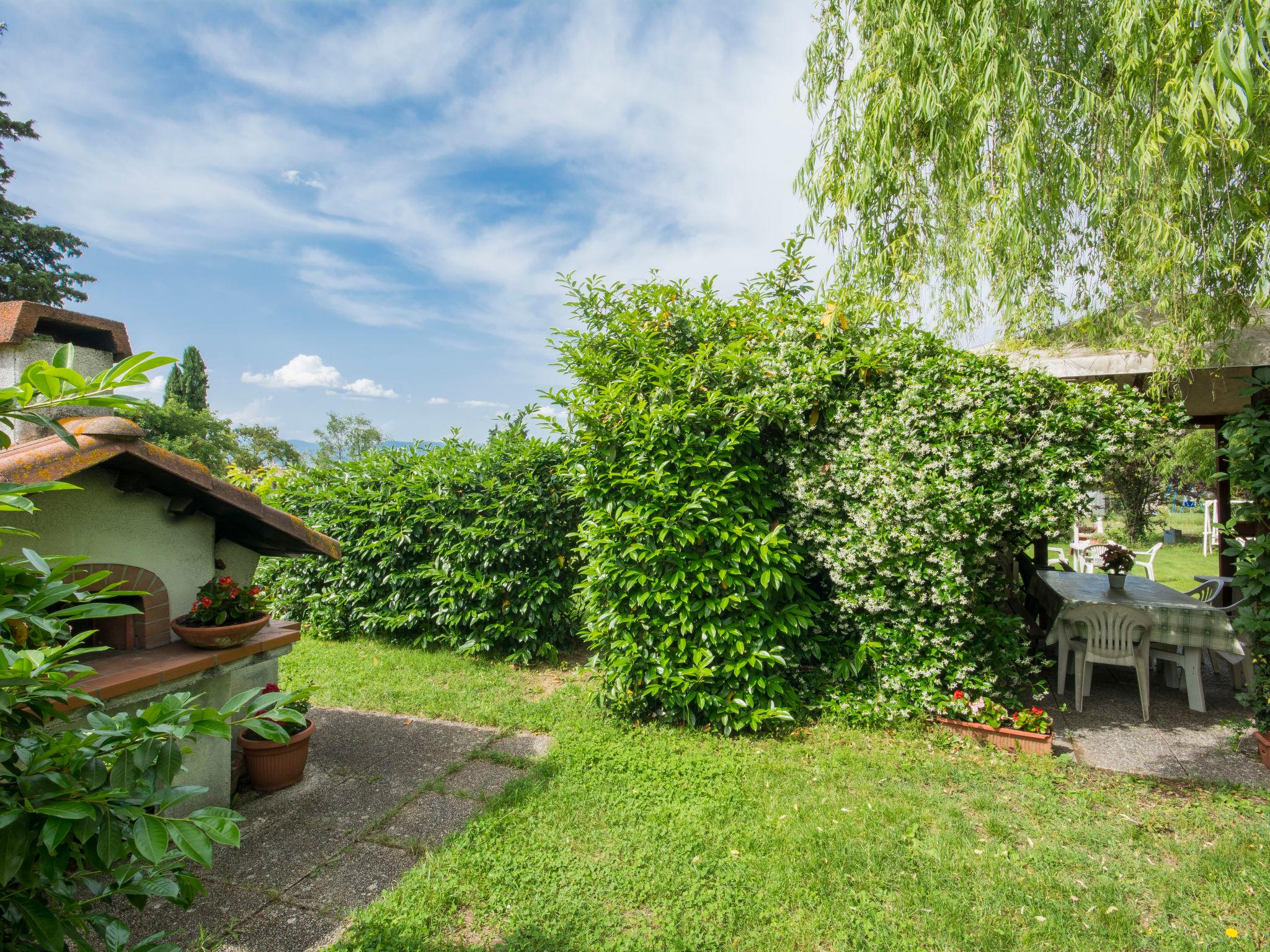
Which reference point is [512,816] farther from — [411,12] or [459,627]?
[411,12]

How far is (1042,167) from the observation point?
4.46 metres

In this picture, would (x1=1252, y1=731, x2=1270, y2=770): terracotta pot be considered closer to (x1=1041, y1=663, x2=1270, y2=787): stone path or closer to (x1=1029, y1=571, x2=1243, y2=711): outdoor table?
(x1=1041, y1=663, x2=1270, y2=787): stone path

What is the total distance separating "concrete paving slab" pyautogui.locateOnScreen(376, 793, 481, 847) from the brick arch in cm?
175

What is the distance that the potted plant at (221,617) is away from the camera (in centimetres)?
346

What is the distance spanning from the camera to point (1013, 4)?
4391 mm

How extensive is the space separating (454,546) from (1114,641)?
6.59m

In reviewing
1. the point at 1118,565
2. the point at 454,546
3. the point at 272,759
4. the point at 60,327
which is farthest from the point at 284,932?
the point at 1118,565

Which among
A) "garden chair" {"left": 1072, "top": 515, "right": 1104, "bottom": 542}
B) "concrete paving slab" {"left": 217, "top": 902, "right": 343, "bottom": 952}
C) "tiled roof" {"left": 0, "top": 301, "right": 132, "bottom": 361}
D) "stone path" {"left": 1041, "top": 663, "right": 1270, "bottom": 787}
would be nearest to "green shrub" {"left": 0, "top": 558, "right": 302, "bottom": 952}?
"concrete paving slab" {"left": 217, "top": 902, "right": 343, "bottom": 952}

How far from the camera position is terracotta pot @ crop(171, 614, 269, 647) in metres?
3.44

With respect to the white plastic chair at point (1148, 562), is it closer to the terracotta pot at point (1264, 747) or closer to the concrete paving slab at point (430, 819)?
the terracotta pot at point (1264, 747)

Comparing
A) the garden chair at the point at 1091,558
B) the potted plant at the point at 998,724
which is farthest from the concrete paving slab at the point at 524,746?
the garden chair at the point at 1091,558

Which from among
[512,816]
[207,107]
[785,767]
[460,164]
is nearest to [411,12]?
[207,107]

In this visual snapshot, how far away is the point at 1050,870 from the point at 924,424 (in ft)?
9.08

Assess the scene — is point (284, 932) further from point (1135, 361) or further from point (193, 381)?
point (193, 381)
